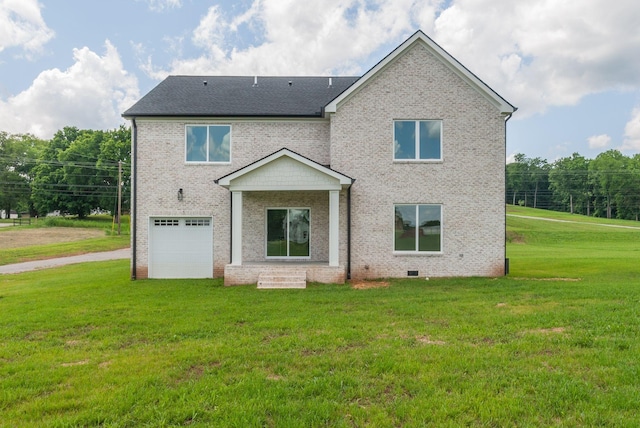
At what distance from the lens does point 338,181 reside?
1268 cm

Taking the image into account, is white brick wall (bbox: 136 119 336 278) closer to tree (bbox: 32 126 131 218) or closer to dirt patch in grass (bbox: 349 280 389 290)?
dirt patch in grass (bbox: 349 280 389 290)

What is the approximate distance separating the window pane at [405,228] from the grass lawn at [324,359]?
11.9ft

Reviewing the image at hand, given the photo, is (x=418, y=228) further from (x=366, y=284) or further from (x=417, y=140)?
(x=417, y=140)

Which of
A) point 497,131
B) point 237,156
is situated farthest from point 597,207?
point 237,156

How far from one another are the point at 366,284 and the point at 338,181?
3712 mm

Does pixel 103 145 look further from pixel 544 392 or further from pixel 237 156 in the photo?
pixel 544 392

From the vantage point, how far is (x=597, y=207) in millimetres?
80000

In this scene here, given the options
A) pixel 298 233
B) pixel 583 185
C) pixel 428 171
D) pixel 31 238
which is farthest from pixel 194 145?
pixel 583 185

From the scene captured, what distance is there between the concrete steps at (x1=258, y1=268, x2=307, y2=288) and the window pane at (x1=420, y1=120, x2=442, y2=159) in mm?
6445

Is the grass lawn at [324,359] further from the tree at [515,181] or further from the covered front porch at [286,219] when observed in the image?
the tree at [515,181]

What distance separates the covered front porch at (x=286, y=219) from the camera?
12469 millimetres

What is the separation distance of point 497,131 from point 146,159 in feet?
44.5

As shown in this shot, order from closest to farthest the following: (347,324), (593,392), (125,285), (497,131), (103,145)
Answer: (593,392)
(347,324)
(125,285)
(497,131)
(103,145)

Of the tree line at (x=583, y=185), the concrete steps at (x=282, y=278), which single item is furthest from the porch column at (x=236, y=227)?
the tree line at (x=583, y=185)
